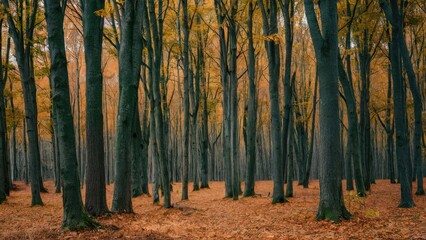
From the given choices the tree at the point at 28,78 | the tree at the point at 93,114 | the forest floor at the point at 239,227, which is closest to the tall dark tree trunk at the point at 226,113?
the forest floor at the point at 239,227

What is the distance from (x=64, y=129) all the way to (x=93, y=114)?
2328 mm

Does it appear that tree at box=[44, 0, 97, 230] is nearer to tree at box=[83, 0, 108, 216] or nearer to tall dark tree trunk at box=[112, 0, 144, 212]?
tree at box=[83, 0, 108, 216]

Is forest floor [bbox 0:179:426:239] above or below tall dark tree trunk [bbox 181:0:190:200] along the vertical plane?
below

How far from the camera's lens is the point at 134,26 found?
9641mm

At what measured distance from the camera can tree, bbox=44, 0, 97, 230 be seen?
614 cm

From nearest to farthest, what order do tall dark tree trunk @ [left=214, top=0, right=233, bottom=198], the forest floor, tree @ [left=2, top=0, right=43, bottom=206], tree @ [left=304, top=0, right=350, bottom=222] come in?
the forest floor
tree @ [left=304, top=0, right=350, bottom=222]
tree @ [left=2, top=0, right=43, bottom=206]
tall dark tree trunk @ [left=214, top=0, right=233, bottom=198]

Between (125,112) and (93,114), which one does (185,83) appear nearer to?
(125,112)

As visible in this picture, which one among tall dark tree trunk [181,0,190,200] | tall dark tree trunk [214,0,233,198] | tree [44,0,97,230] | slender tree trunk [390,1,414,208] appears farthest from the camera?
tall dark tree trunk [214,0,233,198]

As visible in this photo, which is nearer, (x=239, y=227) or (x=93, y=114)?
(x=239, y=227)

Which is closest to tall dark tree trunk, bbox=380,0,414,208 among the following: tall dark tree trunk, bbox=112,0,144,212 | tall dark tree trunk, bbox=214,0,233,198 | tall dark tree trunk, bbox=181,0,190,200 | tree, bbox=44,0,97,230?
tall dark tree trunk, bbox=214,0,233,198

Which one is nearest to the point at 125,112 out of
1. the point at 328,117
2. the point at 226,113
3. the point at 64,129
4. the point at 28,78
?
the point at 64,129

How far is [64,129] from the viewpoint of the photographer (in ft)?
20.2

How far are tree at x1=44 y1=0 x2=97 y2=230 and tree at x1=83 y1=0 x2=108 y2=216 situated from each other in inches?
75.8

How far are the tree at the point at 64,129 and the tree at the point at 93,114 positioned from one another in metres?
1.92
